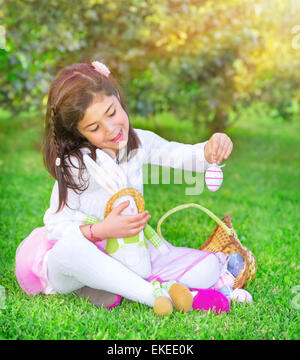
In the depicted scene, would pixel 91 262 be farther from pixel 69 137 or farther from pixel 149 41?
pixel 149 41

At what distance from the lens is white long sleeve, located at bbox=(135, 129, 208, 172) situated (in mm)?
1859

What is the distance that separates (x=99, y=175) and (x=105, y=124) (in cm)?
17

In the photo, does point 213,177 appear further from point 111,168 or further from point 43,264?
point 43,264

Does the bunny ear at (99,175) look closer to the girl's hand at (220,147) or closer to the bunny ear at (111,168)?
the bunny ear at (111,168)

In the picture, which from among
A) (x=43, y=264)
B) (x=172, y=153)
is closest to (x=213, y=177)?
(x=172, y=153)

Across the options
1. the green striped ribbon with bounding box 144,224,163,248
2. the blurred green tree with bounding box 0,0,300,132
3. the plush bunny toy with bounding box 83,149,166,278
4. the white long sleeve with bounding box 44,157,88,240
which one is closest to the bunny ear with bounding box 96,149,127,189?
the plush bunny toy with bounding box 83,149,166,278

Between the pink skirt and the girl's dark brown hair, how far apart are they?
221 mm

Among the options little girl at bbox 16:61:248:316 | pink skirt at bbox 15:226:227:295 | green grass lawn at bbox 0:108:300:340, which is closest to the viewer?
green grass lawn at bbox 0:108:300:340

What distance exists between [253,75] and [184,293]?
3396 millimetres

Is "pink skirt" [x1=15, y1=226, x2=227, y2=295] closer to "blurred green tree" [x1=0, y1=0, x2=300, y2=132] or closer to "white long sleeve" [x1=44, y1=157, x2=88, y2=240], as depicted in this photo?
"white long sleeve" [x1=44, y1=157, x2=88, y2=240]

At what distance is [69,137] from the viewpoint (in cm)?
174

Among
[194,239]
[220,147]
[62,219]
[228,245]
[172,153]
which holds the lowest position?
[194,239]

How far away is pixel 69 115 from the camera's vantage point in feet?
5.43

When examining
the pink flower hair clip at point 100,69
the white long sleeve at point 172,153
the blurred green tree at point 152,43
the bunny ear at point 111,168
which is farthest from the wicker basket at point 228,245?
the blurred green tree at point 152,43
